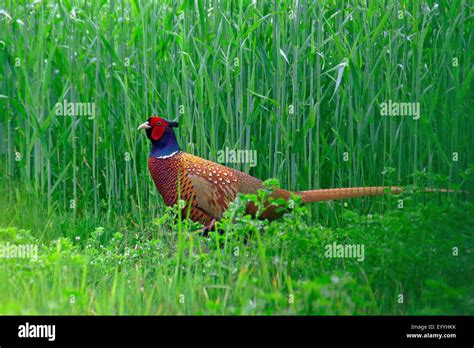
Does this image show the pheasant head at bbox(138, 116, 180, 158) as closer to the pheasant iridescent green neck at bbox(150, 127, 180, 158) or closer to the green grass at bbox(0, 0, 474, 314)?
the pheasant iridescent green neck at bbox(150, 127, 180, 158)

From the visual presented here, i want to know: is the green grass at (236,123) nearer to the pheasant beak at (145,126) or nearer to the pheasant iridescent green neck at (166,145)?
the pheasant iridescent green neck at (166,145)

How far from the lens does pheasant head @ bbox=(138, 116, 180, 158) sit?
486 cm

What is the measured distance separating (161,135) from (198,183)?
40 cm

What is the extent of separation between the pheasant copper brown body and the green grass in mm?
116

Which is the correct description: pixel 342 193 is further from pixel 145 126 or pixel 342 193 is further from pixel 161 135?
pixel 145 126

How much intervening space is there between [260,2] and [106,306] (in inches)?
96.0

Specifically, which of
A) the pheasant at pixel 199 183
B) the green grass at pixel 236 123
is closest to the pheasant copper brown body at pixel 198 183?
the pheasant at pixel 199 183

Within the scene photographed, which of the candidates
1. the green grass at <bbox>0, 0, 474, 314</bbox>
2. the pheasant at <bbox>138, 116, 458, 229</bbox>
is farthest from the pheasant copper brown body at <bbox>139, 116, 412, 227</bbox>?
the green grass at <bbox>0, 0, 474, 314</bbox>

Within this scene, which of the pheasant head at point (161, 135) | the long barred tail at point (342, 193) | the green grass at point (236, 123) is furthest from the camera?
the pheasant head at point (161, 135)

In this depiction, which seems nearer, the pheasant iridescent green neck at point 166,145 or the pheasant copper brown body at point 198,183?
the pheasant copper brown body at point 198,183

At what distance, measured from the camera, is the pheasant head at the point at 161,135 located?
486 centimetres

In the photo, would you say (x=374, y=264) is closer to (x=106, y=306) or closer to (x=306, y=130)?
(x=306, y=130)
